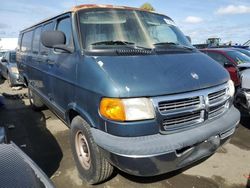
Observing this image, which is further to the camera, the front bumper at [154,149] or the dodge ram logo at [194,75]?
the dodge ram logo at [194,75]

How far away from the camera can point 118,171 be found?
3.50 meters

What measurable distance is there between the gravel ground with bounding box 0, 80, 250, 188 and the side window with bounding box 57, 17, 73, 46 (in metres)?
1.81

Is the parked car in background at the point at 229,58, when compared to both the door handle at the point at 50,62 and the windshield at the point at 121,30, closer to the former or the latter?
the windshield at the point at 121,30

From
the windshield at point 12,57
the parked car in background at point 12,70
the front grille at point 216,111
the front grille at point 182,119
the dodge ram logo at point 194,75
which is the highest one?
the dodge ram logo at point 194,75

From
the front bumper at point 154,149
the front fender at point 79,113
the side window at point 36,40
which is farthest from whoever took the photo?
the side window at point 36,40

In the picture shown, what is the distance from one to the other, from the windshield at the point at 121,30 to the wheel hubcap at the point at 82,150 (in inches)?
45.3

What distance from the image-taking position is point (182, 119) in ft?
8.89

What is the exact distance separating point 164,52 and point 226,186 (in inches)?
73.8

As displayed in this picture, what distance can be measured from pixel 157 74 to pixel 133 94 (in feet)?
1.37

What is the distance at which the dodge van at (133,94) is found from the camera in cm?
253

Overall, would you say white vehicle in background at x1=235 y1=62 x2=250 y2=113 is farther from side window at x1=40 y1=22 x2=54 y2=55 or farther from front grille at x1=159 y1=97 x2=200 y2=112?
side window at x1=40 y1=22 x2=54 y2=55

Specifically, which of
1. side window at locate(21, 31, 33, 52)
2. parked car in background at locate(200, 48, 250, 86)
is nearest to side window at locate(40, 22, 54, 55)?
side window at locate(21, 31, 33, 52)

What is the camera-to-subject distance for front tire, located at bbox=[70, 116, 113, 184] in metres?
2.91

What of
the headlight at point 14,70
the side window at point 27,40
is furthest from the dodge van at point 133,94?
the headlight at point 14,70
